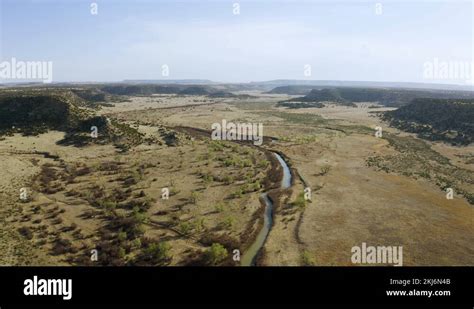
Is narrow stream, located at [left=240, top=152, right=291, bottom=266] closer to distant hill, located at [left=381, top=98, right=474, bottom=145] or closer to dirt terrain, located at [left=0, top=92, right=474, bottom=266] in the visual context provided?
dirt terrain, located at [left=0, top=92, right=474, bottom=266]

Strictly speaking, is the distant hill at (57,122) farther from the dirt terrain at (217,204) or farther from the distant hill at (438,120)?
the distant hill at (438,120)

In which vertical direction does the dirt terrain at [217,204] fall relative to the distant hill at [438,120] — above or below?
below

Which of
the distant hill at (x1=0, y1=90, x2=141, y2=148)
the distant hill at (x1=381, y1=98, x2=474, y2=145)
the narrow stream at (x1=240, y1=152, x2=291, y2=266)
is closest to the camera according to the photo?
the narrow stream at (x1=240, y1=152, x2=291, y2=266)

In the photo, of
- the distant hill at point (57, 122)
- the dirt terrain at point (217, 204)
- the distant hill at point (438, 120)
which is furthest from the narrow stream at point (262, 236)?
the distant hill at point (438, 120)

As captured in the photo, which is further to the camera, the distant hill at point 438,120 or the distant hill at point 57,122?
the distant hill at point 438,120

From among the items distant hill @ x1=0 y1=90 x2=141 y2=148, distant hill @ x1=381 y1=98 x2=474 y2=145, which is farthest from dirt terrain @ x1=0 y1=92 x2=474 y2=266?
distant hill @ x1=381 y1=98 x2=474 y2=145

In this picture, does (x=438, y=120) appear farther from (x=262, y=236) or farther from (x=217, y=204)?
(x=262, y=236)

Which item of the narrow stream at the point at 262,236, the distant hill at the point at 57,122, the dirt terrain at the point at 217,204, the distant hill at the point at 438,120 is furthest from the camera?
the distant hill at the point at 438,120

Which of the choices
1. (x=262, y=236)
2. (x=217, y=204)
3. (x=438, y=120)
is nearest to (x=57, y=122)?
(x=217, y=204)
